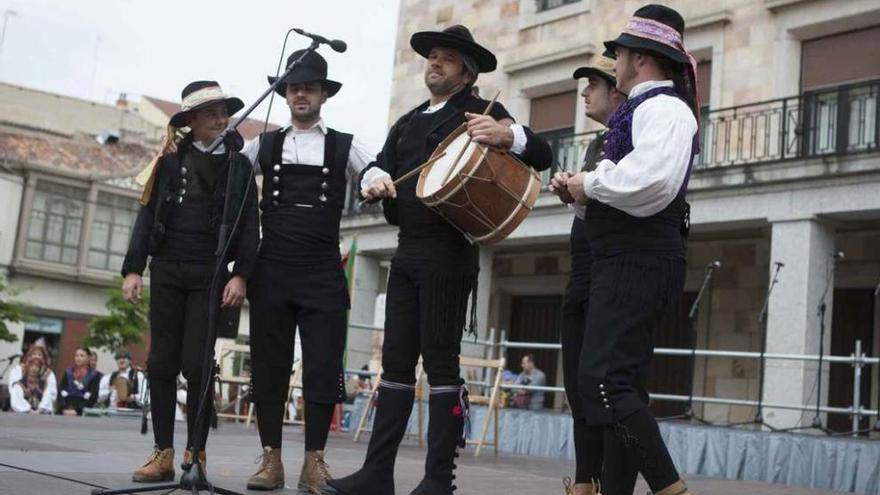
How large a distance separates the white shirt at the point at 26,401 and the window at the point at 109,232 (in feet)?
87.8

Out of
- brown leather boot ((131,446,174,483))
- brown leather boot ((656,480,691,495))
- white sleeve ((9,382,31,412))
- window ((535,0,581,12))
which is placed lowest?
white sleeve ((9,382,31,412))

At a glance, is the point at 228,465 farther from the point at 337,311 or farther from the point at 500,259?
the point at 500,259

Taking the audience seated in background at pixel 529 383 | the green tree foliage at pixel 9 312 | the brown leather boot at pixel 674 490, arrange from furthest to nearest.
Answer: the green tree foliage at pixel 9 312 → the audience seated in background at pixel 529 383 → the brown leather boot at pixel 674 490

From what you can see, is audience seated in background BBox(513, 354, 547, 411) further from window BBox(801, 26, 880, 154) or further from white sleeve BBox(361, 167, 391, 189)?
white sleeve BBox(361, 167, 391, 189)

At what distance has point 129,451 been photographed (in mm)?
7570

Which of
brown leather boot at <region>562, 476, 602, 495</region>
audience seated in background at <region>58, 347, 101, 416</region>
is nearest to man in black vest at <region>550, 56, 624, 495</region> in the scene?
→ brown leather boot at <region>562, 476, 602, 495</region>

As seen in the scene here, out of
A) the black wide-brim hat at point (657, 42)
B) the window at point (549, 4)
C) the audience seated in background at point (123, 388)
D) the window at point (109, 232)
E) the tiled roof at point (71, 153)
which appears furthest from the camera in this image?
the window at point (109, 232)

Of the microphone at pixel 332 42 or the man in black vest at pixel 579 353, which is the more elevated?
the microphone at pixel 332 42

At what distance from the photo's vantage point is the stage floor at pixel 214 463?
5.55 meters

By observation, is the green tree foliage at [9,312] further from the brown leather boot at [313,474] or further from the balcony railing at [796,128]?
the brown leather boot at [313,474]

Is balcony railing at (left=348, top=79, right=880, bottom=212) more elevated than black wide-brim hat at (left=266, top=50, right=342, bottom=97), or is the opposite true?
balcony railing at (left=348, top=79, right=880, bottom=212)

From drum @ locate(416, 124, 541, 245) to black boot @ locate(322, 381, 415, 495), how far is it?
29.6 inches

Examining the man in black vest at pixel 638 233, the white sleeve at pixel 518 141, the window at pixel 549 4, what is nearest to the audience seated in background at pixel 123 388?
the window at pixel 549 4

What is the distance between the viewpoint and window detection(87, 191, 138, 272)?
1678 inches
